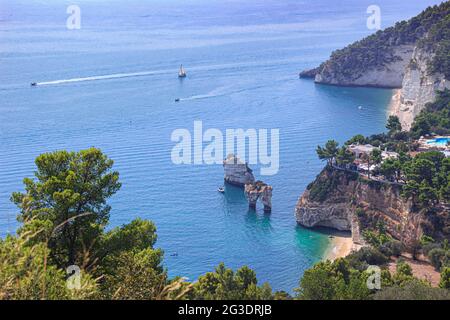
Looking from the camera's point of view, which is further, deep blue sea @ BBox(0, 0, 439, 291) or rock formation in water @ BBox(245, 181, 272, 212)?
rock formation in water @ BBox(245, 181, 272, 212)

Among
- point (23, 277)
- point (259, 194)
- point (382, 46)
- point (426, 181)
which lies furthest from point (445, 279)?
point (382, 46)

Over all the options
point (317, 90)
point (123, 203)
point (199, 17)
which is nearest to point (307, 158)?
point (123, 203)

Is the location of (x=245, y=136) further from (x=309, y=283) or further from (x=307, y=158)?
(x=309, y=283)

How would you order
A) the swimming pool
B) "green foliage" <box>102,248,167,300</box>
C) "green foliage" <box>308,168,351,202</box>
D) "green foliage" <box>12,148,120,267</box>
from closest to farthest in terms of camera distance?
1. "green foliage" <box>102,248,167,300</box>
2. "green foliage" <box>12,148,120,267</box>
3. "green foliage" <box>308,168,351,202</box>
4. the swimming pool

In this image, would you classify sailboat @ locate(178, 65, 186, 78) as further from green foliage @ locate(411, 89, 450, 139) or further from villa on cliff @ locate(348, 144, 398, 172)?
villa on cliff @ locate(348, 144, 398, 172)

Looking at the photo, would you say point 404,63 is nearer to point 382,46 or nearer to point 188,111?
point 382,46

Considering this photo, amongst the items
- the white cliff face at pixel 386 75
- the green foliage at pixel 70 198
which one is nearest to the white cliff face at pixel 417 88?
the white cliff face at pixel 386 75

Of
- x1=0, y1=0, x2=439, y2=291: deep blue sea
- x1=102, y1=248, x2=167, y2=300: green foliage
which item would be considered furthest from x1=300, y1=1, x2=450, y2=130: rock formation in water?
x1=102, y1=248, x2=167, y2=300: green foliage
